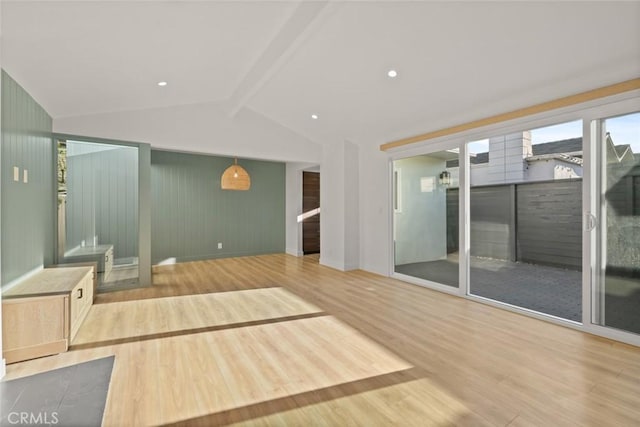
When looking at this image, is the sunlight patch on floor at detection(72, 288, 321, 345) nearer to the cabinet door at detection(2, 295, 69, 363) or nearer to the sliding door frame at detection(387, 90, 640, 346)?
the cabinet door at detection(2, 295, 69, 363)

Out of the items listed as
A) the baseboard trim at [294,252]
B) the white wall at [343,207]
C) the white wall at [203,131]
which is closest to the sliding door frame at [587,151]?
the white wall at [343,207]

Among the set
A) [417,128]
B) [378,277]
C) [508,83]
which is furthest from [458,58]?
[378,277]

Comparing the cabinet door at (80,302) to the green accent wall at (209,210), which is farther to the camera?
the green accent wall at (209,210)

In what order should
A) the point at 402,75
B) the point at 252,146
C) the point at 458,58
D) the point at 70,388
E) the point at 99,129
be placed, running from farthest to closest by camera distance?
the point at 252,146 < the point at 99,129 < the point at 402,75 < the point at 458,58 < the point at 70,388

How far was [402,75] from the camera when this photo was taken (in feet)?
11.6

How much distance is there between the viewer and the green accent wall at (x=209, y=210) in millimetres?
6492

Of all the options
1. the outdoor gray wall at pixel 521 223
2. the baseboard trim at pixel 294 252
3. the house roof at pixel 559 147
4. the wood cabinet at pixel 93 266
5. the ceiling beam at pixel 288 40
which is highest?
the ceiling beam at pixel 288 40

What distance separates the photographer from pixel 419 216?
507 centimetres

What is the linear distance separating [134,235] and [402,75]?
4495 mm

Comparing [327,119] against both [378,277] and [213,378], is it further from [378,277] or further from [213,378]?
[213,378]

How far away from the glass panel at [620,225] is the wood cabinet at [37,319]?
4933 millimetres

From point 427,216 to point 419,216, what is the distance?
0.51 ft

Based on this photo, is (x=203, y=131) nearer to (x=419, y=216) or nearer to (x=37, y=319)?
(x=37, y=319)

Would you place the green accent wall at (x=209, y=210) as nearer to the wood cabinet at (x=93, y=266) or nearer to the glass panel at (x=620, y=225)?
the wood cabinet at (x=93, y=266)
